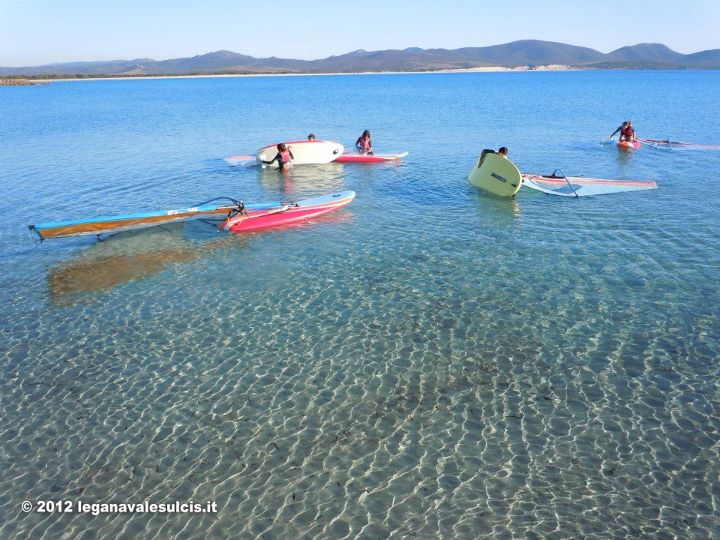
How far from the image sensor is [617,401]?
9.35m

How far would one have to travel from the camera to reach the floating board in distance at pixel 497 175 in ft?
71.9

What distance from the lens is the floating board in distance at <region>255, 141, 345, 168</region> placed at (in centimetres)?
2875

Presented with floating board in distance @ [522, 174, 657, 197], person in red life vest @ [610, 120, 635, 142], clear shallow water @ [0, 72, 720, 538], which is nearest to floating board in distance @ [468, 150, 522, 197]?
clear shallow water @ [0, 72, 720, 538]

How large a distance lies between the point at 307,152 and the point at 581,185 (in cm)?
1458

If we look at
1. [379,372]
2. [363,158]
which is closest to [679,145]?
[363,158]

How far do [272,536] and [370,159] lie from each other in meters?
25.4

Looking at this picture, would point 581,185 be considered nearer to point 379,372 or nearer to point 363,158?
point 363,158

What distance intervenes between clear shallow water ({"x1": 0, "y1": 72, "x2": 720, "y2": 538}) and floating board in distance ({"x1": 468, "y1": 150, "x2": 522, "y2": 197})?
2.79 ft

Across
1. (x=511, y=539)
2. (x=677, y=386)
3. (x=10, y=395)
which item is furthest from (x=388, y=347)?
(x=10, y=395)

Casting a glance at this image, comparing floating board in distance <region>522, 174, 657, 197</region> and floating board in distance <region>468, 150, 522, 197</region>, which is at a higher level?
floating board in distance <region>468, 150, 522, 197</region>

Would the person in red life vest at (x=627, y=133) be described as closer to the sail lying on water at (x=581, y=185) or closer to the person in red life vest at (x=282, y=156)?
the sail lying on water at (x=581, y=185)

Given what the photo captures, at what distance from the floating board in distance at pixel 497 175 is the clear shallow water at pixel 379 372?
851 mm

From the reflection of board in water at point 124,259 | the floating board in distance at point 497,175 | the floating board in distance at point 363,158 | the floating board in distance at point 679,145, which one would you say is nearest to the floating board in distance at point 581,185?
the floating board in distance at point 497,175

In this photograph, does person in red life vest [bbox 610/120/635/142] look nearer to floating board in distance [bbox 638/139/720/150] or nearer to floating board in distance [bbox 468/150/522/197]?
floating board in distance [bbox 638/139/720/150]
